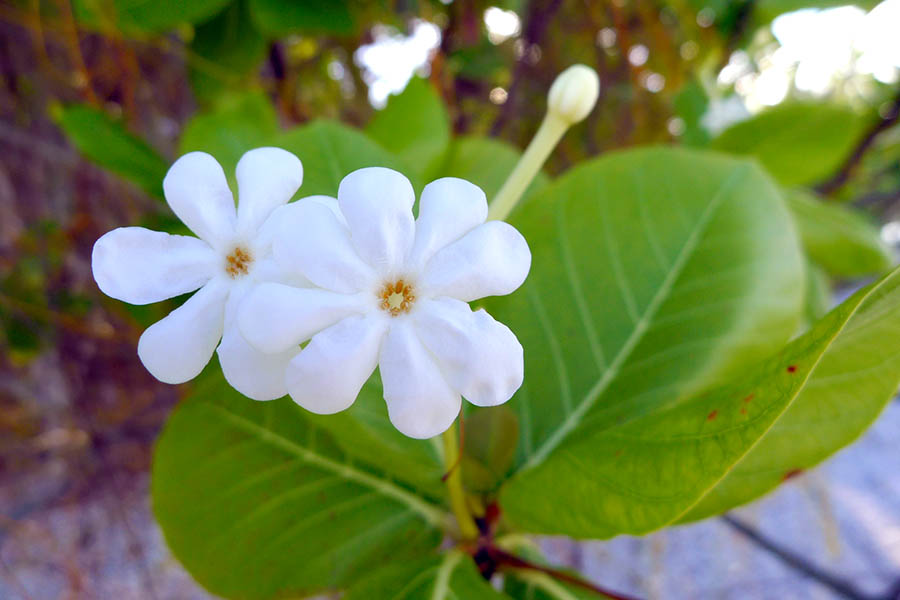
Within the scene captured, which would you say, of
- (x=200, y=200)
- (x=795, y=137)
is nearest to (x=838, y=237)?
(x=795, y=137)

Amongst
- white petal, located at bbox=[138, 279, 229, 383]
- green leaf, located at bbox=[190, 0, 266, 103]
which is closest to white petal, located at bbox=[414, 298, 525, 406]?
white petal, located at bbox=[138, 279, 229, 383]

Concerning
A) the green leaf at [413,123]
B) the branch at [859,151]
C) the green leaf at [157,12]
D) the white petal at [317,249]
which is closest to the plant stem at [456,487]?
the white petal at [317,249]

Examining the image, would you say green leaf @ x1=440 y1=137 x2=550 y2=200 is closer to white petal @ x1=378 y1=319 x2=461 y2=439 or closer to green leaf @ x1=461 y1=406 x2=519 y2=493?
green leaf @ x1=461 y1=406 x2=519 y2=493

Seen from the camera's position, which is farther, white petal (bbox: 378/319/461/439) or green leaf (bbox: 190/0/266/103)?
green leaf (bbox: 190/0/266/103)

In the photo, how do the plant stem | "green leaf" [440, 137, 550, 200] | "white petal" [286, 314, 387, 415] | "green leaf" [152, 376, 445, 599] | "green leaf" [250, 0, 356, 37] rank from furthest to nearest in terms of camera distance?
"green leaf" [250, 0, 356, 37], "green leaf" [440, 137, 550, 200], "green leaf" [152, 376, 445, 599], the plant stem, "white petal" [286, 314, 387, 415]

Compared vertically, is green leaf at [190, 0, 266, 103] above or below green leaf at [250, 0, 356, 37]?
above

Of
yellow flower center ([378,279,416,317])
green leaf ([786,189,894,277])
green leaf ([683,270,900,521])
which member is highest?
green leaf ([786,189,894,277])

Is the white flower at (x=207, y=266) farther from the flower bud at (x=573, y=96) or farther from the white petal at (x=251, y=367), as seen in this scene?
the flower bud at (x=573, y=96)
